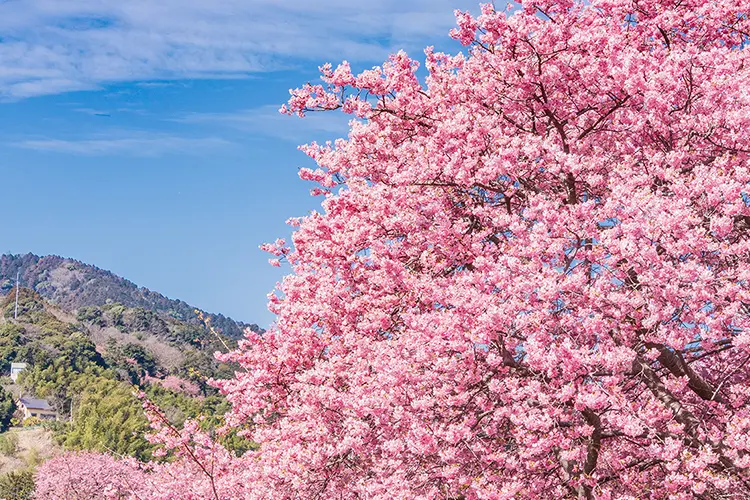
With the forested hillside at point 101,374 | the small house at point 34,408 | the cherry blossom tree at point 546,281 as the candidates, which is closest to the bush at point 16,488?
the forested hillside at point 101,374

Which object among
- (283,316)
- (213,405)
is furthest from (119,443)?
(283,316)

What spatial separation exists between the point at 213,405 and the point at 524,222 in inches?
2963

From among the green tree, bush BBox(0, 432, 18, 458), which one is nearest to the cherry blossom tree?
bush BBox(0, 432, 18, 458)

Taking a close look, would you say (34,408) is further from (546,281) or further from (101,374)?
(546,281)

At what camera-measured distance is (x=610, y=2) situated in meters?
10.5

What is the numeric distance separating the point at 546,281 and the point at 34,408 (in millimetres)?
93241

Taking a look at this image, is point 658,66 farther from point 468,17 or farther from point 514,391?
point 514,391

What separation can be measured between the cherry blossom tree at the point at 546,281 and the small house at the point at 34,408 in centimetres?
8541

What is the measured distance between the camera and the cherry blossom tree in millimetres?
7523

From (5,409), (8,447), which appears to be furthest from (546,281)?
(5,409)

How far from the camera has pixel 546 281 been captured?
24.6 feet

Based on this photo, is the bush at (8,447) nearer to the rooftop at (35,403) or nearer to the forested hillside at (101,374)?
the forested hillside at (101,374)

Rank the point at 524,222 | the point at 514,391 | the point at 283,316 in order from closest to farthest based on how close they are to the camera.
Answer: the point at 514,391 < the point at 524,222 < the point at 283,316

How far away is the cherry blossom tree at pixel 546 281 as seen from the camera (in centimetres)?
752
